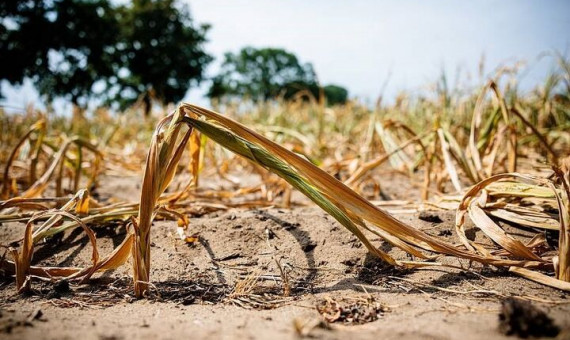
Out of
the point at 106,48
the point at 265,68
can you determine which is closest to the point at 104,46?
the point at 106,48

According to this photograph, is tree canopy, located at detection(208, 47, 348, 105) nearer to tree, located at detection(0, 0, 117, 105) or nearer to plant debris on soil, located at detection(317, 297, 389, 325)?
tree, located at detection(0, 0, 117, 105)

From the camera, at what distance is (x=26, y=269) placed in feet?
2.89

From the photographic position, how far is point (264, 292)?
33.3 inches

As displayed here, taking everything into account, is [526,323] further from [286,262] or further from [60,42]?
[60,42]

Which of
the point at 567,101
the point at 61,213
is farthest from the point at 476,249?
the point at 567,101

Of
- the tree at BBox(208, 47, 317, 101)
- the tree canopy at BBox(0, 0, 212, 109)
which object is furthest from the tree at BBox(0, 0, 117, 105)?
the tree at BBox(208, 47, 317, 101)

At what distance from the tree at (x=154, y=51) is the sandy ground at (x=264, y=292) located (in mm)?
25135

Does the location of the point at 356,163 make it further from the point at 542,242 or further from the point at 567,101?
the point at 567,101

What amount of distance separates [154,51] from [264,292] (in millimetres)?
27876

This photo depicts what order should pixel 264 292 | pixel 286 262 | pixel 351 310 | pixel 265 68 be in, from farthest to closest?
pixel 265 68 < pixel 286 262 < pixel 264 292 < pixel 351 310

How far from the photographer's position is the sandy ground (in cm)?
62

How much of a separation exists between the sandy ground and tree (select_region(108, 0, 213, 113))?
82.5ft

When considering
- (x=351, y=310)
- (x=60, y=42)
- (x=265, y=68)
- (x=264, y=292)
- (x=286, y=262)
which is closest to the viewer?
(x=351, y=310)

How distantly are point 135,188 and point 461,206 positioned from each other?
2125 mm
